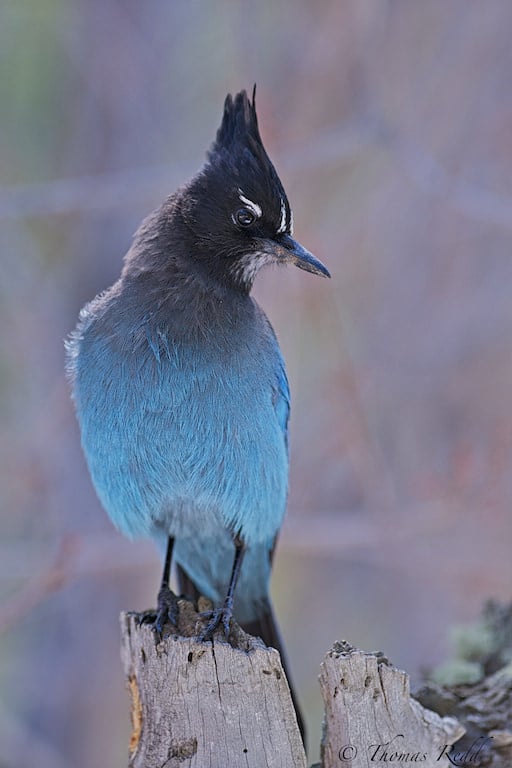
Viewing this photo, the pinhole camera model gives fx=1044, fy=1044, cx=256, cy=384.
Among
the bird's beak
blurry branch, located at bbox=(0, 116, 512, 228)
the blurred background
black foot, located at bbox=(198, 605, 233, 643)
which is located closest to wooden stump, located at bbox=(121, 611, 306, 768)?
black foot, located at bbox=(198, 605, 233, 643)

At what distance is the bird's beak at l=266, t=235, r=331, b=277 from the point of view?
3.83 m

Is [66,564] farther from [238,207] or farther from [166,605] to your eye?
[238,207]

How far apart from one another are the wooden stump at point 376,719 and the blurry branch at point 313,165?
3379mm

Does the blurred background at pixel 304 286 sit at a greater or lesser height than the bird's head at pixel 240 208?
greater

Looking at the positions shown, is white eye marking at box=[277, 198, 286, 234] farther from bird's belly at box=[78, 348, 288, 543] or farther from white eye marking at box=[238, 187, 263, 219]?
bird's belly at box=[78, 348, 288, 543]

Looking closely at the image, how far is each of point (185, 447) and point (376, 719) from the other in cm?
121

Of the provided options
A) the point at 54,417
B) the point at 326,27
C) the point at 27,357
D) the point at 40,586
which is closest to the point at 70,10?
the point at 326,27

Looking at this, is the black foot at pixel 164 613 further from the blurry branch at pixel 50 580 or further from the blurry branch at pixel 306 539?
the blurry branch at pixel 306 539

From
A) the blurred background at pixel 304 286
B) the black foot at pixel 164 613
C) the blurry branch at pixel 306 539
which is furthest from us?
the blurred background at pixel 304 286

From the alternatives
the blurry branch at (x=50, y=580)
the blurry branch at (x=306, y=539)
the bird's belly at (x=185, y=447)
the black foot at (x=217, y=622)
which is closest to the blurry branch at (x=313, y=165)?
the blurry branch at (x=306, y=539)

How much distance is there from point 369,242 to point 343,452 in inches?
66.8

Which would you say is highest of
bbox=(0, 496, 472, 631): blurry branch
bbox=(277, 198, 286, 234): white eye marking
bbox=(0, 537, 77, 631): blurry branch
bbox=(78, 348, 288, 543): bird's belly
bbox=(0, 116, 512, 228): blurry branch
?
bbox=(0, 116, 512, 228): blurry branch

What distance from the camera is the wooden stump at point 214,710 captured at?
3033 millimetres

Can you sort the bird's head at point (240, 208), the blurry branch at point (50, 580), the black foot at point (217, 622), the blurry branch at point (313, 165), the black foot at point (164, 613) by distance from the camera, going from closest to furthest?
the black foot at point (217, 622) < the black foot at point (164, 613) < the bird's head at point (240, 208) < the blurry branch at point (50, 580) < the blurry branch at point (313, 165)
